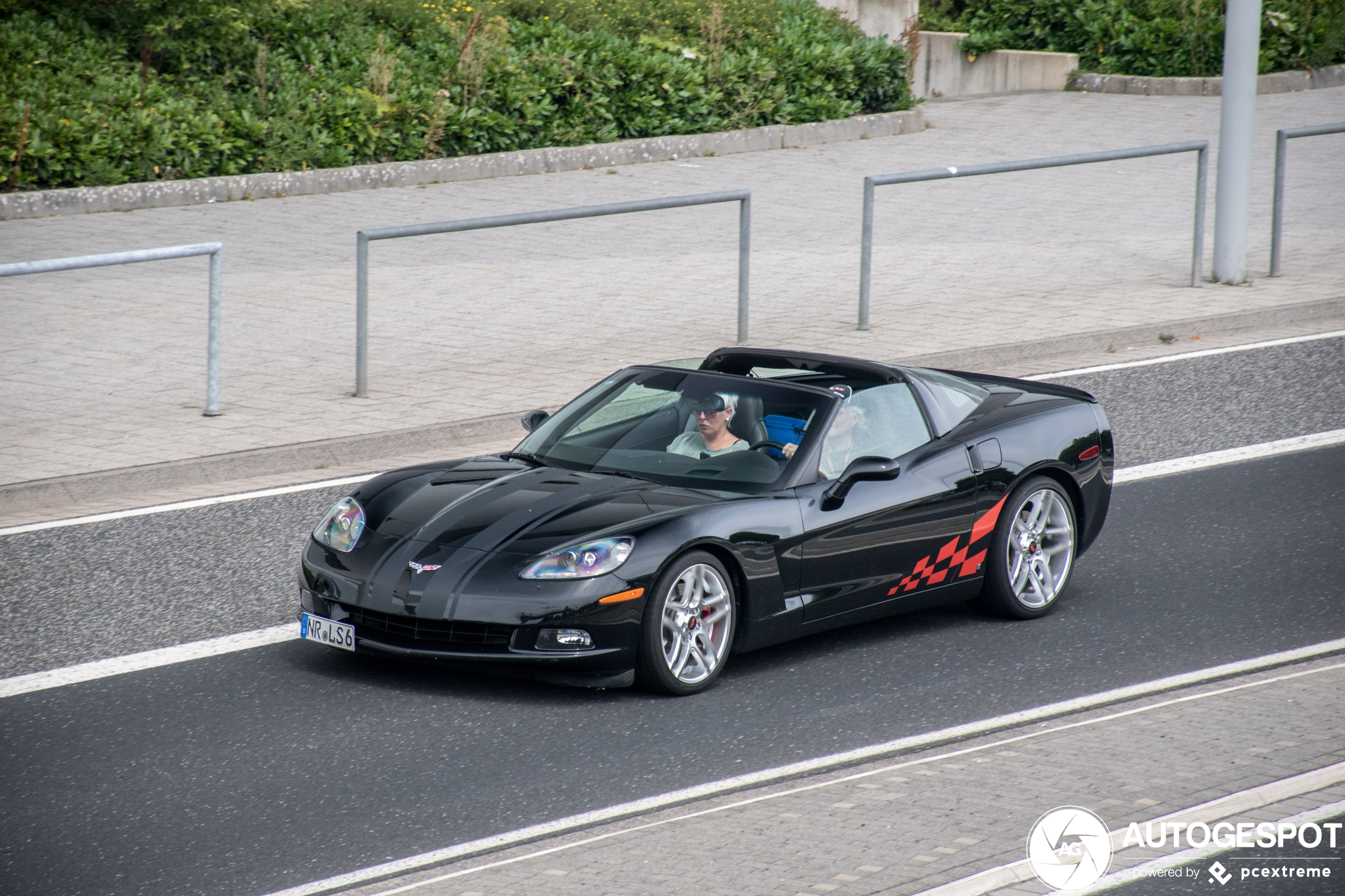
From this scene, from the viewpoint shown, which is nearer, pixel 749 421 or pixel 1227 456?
pixel 749 421

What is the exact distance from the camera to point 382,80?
19688 millimetres

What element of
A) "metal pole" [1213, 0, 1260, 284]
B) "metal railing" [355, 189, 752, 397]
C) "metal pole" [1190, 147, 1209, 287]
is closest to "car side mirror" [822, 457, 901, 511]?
"metal railing" [355, 189, 752, 397]

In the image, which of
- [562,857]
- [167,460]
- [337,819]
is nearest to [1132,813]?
[562,857]

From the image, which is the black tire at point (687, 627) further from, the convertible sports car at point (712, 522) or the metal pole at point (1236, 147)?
the metal pole at point (1236, 147)

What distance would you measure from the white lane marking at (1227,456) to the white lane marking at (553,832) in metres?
4.21

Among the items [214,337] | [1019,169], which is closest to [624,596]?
[214,337]

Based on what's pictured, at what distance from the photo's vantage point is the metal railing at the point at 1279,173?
15273mm

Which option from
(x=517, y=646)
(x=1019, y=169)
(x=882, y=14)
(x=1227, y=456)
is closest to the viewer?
(x=517, y=646)

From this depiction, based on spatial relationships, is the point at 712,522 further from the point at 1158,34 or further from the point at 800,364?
the point at 1158,34

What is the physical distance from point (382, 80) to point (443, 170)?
1304 mm

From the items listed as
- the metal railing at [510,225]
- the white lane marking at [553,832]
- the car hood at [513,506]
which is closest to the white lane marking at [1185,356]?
the metal railing at [510,225]

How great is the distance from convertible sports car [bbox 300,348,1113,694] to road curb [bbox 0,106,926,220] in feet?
34.9

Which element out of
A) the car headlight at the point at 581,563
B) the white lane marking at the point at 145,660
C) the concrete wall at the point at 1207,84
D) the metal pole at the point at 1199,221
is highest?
the concrete wall at the point at 1207,84

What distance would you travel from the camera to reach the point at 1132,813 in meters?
5.20
